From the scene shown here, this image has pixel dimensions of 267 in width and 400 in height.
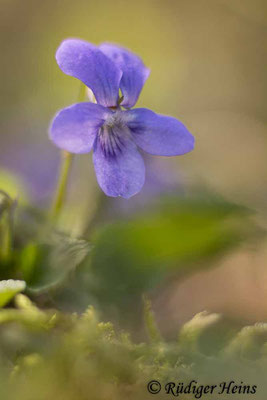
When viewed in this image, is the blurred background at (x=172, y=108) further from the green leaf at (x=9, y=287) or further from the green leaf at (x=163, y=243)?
the green leaf at (x=9, y=287)

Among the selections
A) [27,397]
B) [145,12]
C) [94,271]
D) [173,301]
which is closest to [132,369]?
[27,397]

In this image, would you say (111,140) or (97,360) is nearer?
(97,360)

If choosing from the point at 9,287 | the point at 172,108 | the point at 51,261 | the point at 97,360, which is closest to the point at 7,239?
the point at 51,261

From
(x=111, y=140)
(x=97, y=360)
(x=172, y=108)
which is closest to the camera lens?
(x=97, y=360)

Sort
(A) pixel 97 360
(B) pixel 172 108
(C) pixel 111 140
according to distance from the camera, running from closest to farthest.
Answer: (A) pixel 97 360
(C) pixel 111 140
(B) pixel 172 108

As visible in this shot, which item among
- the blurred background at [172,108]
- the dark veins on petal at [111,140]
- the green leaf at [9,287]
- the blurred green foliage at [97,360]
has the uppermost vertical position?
the blurred background at [172,108]

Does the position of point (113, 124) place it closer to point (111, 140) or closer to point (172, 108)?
point (111, 140)

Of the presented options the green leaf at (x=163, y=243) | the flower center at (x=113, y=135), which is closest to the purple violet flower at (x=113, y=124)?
the flower center at (x=113, y=135)
